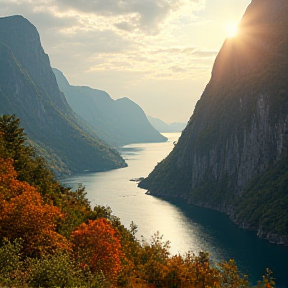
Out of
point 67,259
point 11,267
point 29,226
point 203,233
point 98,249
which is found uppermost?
point 29,226

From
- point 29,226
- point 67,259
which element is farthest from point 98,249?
point 29,226

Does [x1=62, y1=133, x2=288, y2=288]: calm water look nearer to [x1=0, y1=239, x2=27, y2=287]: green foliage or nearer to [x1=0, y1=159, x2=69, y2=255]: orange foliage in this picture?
[x1=0, y1=159, x2=69, y2=255]: orange foliage

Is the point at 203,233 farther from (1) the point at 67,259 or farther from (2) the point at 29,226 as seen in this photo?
(1) the point at 67,259

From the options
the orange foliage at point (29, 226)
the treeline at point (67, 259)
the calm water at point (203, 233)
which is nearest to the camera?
the treeline at point (67, 259)

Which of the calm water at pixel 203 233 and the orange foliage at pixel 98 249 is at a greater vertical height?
the orange foliage at pixel 98 249

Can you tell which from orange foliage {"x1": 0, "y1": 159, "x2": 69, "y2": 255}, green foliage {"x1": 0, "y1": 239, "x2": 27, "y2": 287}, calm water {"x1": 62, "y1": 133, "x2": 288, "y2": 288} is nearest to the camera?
green foliage {"x1": 0, "y1": 239, "x2": 27, "y2": 287}

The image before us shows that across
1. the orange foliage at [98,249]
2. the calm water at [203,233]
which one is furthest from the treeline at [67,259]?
the calm water at [203,233]

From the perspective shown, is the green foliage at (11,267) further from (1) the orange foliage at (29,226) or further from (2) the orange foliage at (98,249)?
(2) the orange foliage at (98,249)

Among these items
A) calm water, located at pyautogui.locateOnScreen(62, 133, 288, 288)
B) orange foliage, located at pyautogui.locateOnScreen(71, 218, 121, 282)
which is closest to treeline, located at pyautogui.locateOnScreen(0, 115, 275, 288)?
orange foliage, located at pyautogui.locateOnScreen(71, 218, 121, 282)
